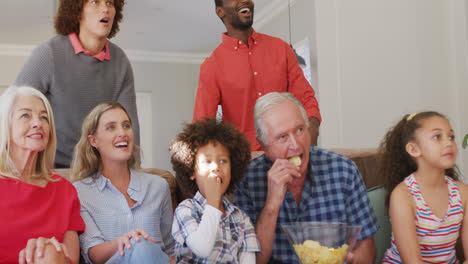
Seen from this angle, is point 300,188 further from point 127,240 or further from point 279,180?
point 127,240

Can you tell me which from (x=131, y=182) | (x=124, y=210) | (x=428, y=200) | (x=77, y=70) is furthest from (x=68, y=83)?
(x=428, y=200)

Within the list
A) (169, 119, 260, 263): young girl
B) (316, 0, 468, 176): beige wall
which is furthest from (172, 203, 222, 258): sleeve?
(316, 0, 468, 176): beige wall

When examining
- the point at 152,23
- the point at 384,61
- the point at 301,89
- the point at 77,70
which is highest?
the point at 152,23

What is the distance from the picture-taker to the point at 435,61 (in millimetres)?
4074

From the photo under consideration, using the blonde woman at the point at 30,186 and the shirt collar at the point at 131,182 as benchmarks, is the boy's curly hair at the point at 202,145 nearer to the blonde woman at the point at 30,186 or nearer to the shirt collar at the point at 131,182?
the shirt collar at the point at 131,182

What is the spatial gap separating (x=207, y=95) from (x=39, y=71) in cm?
86

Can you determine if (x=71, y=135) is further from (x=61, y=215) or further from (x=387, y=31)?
(x=387, y=31)

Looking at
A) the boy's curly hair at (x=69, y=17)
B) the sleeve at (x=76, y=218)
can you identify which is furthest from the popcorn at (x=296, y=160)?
the boy's curly hair at (x=69, y=17)

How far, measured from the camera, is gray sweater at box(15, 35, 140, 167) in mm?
2232

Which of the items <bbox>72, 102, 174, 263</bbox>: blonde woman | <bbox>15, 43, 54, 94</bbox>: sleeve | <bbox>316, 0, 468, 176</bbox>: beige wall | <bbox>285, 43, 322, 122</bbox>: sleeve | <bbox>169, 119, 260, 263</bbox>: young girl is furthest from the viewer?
<bbox>316, 0, 468, 176</bbox>: beige wall

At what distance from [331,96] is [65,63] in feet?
8.47

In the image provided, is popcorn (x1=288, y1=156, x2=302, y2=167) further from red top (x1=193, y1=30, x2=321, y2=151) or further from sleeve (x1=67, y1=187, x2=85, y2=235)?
red top (x1=193, y1=30, x2=321, y2=151)

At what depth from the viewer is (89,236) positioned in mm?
1687

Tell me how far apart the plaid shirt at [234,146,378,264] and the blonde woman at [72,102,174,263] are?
0.37 meters
